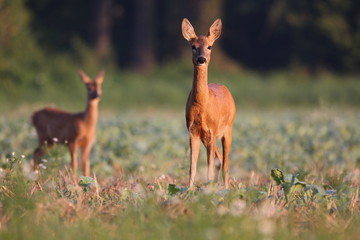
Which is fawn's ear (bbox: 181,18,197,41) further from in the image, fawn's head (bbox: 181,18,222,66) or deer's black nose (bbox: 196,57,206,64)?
deer's black nose (bbox: 196,57,206,64)

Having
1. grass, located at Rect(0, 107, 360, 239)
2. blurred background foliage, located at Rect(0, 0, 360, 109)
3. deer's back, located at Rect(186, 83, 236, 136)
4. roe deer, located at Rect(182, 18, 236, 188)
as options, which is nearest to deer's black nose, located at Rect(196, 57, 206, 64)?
roe deer, located at Rect(182, 18, 236, 188)

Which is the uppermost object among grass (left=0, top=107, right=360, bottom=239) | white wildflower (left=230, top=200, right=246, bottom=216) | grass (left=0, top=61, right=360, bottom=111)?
white wildflower (left=230, top=200, right=246, bottom=216)

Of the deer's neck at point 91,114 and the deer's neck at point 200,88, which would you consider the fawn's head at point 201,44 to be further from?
the deer's neck at point 91,114

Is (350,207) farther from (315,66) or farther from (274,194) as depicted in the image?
(315,66)

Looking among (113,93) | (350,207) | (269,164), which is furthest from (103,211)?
(113,93)

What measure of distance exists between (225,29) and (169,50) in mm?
4381

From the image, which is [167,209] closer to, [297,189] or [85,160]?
[297,189]

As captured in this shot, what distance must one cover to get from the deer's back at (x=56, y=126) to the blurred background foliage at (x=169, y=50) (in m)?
11.6

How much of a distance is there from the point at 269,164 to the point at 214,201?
5.25 m

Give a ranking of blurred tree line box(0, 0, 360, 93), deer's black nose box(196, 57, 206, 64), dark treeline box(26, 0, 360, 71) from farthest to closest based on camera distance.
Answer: dark treeline box(26, 0, 360, 71) < blurred tree line box(0, 0, 360, 93) < deer's black nose box(196, 57, 206, 64)

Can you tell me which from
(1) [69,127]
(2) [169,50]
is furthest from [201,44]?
(2) [169,50]

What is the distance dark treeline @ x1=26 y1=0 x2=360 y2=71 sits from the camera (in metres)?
31.4

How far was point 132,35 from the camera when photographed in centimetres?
3434

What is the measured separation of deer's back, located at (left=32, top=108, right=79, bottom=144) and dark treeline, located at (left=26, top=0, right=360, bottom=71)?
59.7 feet
